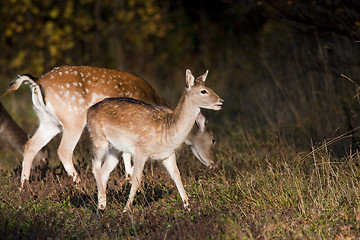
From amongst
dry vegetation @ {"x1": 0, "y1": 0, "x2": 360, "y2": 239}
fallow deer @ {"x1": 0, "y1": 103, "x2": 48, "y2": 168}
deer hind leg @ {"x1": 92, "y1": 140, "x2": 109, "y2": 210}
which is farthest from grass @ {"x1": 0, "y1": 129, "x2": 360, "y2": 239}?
fallow deer @ {"x1": 0, "y1": 103, "x2": 48, "y2": 168}

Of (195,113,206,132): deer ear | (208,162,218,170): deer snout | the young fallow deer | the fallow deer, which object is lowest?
(208,162,218,170): deer snout

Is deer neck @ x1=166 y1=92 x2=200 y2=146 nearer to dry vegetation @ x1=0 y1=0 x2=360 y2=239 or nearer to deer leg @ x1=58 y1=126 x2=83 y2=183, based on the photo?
dry vegetation @ x1=0 y1=0 x2=360 y2=239

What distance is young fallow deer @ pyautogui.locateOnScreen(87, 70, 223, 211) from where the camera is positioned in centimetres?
605

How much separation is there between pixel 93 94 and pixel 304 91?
436 cm

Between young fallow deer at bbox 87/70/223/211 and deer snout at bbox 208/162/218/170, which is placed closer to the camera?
young fallow deer at bbox 87/70/223/211

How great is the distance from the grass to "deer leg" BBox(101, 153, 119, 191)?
0.66 ft

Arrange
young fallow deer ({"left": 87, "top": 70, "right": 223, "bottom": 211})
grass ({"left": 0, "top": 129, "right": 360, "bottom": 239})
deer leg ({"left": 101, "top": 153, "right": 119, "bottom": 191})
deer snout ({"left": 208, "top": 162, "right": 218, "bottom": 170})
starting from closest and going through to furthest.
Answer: grass ({"left": 0, "top": 129, "right": 360, "bottom": 239})
young fallow deer ({"left": 87, "top": 70, "right": 223, "bottom": 211})
deer leg ({"left": 101, "top": 153, "right": 119, "bottom": 191})
deer snout ({"left": 208, "top": 162, "right": 218, "bottom": 170})

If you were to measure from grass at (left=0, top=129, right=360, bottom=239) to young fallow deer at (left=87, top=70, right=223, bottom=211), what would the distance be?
0.30 metres

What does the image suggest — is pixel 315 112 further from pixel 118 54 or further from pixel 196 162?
pixel 118 54

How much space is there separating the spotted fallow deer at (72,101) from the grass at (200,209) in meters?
0.65

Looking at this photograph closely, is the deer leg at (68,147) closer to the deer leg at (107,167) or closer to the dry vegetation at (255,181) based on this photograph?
the dry vegetation at (255,181)

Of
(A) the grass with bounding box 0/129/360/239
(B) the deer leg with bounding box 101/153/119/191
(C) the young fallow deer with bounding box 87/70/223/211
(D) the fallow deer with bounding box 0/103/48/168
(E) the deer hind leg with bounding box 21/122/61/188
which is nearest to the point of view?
(A) the grass with bounding box 0/129/360/239

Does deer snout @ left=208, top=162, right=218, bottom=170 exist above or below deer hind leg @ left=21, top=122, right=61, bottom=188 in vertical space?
below

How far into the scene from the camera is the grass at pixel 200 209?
16.8 ft
